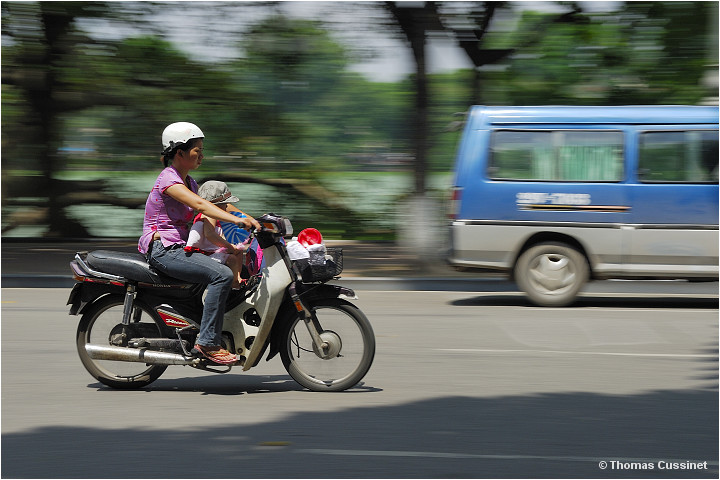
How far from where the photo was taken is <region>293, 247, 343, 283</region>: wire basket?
20.6 ft

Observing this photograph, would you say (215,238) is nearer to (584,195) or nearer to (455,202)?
(455,202)

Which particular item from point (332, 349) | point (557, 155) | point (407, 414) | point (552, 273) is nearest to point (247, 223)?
point (332, 349)

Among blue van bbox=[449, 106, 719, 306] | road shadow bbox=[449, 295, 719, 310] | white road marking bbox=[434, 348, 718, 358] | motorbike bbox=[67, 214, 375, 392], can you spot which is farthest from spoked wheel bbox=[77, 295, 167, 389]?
blue van bbox=[449, 106, 719, 306]

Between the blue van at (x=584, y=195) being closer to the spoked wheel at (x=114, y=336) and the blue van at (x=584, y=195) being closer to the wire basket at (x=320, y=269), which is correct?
the wire basket at (x=320, y=269)

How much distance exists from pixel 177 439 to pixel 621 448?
2.31m

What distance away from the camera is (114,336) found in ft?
21.5

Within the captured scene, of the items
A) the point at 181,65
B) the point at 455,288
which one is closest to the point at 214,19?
the point at 181,65

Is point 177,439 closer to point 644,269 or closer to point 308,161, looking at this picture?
point 644,269

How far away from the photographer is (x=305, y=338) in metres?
6.49

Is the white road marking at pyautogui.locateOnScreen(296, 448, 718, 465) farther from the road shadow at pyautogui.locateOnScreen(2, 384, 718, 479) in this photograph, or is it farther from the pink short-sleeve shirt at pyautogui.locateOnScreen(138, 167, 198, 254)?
the pink short-sleeve shirt at pyautogui.locateOnScreen(138, 167, 198, 254)

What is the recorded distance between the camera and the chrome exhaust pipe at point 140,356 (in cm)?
640

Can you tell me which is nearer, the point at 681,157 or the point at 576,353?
the point at 576,353

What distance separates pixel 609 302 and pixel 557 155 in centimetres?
197

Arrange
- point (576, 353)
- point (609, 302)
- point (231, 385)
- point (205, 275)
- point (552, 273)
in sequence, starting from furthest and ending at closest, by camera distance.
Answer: point (609, 302) → point (552, 273) → point (576, 353) → point (231, 385) → point (205, 275)
